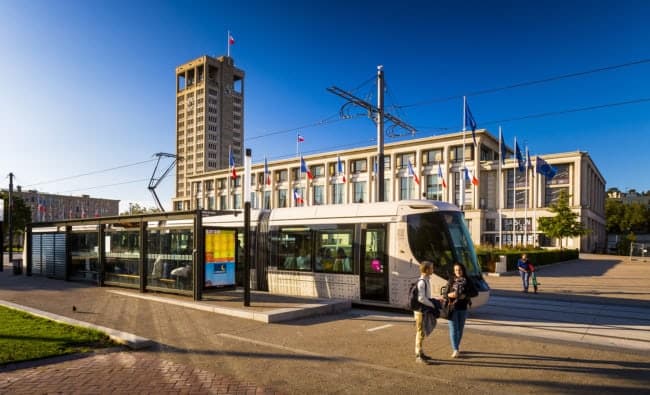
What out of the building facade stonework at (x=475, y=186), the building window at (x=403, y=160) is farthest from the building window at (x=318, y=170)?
the building window at (x=403, y=160)

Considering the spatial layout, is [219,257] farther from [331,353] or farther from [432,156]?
[432,156]

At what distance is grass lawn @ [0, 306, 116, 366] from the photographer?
23.9 feet

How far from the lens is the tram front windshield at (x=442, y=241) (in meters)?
11.1

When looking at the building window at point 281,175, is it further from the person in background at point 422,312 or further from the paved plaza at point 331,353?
the person in background at point 422,312

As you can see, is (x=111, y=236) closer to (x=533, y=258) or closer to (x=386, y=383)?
(x=386, y=383)

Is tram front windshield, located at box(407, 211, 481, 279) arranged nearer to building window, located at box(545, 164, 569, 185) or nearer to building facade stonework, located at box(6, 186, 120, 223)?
building window, located at box(545, 164, 569, 185)

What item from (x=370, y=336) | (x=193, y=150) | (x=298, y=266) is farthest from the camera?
(x=193, y=150)

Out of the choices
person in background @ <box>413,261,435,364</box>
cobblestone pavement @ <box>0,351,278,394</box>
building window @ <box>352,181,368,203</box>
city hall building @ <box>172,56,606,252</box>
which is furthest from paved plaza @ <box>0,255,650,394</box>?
building window @ <box>352,181,368,203</box>

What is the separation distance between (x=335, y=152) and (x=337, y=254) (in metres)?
70.1

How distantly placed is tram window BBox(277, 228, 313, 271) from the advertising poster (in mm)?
1572

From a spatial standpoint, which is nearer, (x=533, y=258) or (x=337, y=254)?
(x=337, y=254)

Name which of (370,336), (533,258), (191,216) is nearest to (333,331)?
(370,336)

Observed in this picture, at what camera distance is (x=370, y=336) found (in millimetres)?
9070

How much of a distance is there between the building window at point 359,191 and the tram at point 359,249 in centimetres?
6347
